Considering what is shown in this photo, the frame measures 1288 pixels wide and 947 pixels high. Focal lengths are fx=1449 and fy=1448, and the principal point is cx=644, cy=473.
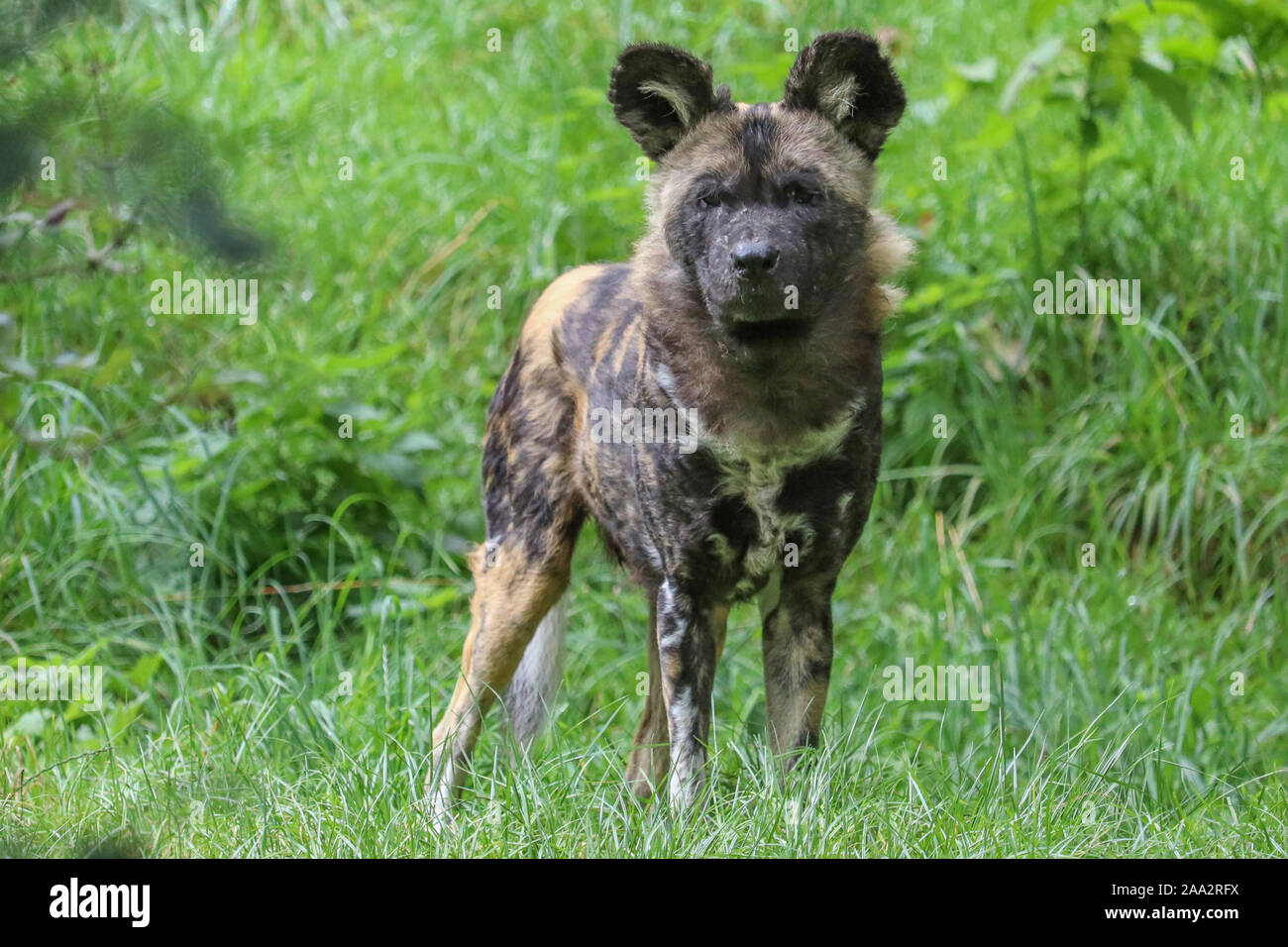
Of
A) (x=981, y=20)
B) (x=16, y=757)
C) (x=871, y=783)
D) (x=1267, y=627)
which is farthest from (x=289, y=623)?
(x=981, y=20)

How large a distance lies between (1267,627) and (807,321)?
8.35 feet

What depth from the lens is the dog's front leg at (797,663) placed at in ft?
10.8

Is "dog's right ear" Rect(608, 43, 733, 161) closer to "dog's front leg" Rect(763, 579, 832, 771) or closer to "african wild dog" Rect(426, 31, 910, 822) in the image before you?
"african wild dog" Rect(426, 31, 910, 822)

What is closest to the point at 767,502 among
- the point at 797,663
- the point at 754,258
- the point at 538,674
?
the point at 797,663

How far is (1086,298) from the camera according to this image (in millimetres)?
5621

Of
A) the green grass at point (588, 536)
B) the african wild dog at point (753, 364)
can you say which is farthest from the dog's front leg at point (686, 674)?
the green grass at point (588, 536)

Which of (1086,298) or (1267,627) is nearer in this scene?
(1267,627)

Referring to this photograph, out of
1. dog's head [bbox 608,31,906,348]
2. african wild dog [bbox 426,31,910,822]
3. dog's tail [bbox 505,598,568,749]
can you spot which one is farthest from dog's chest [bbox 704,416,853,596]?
dog's tail [bbox 505,598,568,749]

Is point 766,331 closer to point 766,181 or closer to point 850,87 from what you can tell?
point 766,181

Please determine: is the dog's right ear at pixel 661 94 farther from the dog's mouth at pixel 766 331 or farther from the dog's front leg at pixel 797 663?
the dog's front leg at pixel 797 663

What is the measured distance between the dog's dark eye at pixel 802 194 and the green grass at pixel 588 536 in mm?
1228

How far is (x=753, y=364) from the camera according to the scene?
318cm

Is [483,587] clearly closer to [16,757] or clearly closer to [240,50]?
[16,757]
